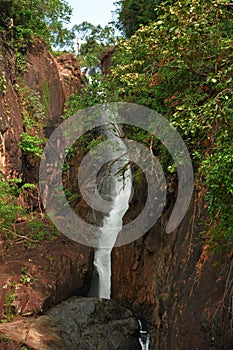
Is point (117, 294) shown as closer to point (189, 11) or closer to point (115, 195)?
point (115, 195)

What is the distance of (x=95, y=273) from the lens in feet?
47.9

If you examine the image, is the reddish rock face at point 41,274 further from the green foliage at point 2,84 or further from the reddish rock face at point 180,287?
the green foliage at point 2,84

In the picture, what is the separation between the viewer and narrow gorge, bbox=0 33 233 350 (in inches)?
319

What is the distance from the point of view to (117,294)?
536 inches

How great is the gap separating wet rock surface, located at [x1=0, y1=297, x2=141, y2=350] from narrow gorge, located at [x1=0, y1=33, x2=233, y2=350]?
3 centimetres

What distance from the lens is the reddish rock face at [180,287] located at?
738 centimetres

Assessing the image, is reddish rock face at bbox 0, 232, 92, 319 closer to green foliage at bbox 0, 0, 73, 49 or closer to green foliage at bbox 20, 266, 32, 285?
green foliage at bbox 20, 266, 32, 285

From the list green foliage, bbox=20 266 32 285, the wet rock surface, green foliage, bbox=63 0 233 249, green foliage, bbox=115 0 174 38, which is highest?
green foliage, bbox=115 0 174 38

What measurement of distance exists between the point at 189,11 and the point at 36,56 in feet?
42.9

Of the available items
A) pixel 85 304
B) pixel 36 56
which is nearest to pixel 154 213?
pixel 85 304

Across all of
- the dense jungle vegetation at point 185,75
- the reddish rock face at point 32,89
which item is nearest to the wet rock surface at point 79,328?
the dense jungle vegetation at point 185,75

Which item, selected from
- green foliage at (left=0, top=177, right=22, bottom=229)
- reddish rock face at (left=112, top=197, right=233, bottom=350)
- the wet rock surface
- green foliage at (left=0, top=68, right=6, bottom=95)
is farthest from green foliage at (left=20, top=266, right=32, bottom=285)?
green foliage at (left=0, top=68, right=6, bottom=95)

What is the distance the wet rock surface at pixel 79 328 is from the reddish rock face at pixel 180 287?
0.74m

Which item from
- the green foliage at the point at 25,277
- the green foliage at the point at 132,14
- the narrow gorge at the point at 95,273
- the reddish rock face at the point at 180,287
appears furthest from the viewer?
the green foliage at the point at 132,14
